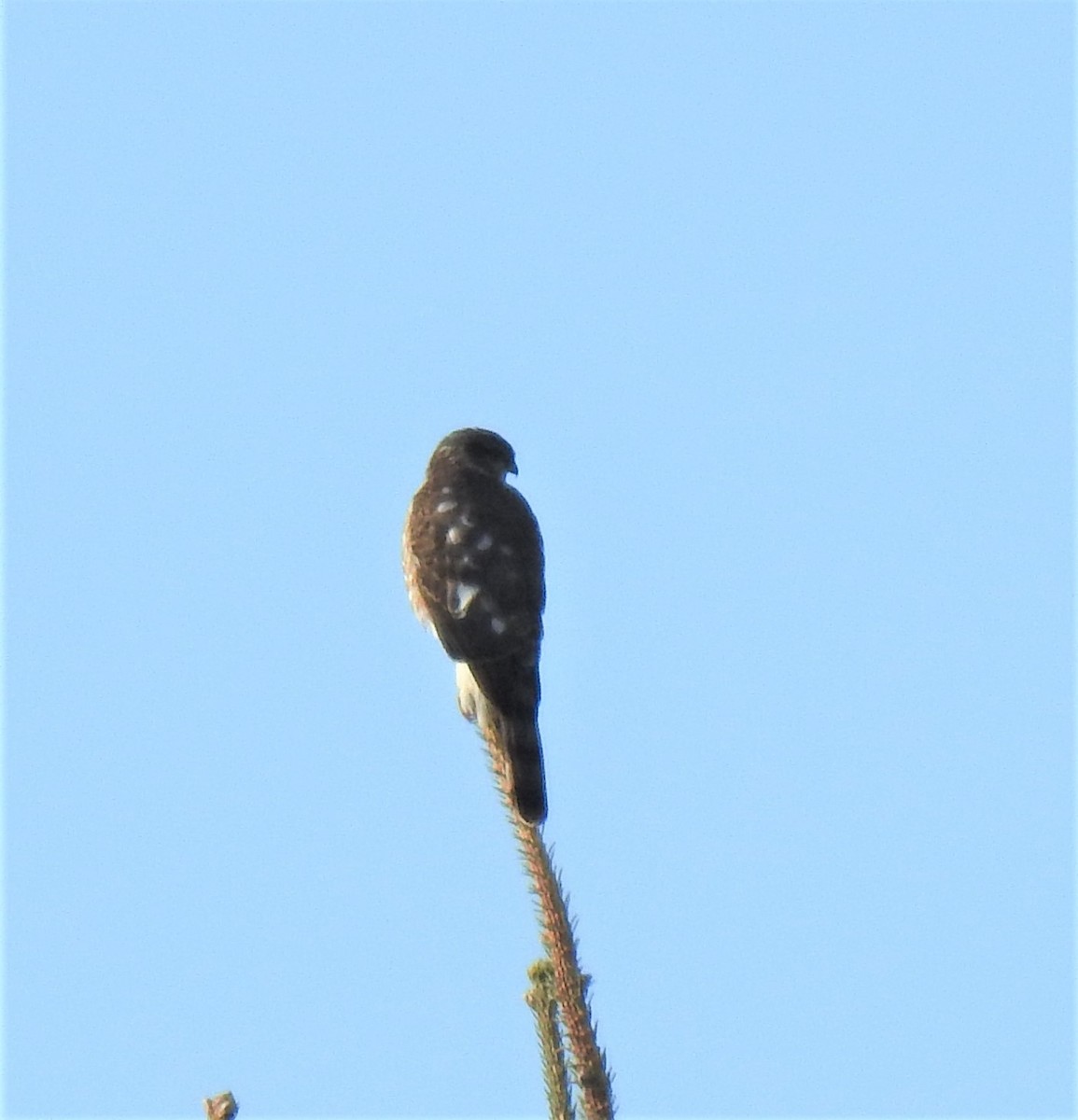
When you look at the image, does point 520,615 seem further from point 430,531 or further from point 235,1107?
point 235,1107

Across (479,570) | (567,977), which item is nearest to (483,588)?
(479,570)

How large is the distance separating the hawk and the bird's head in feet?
0.19

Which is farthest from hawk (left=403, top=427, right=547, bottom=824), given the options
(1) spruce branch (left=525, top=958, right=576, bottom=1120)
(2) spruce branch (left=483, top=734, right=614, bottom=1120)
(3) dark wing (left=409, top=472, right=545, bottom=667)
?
(1) spruce branch (left=525, top=958, right=576, bottom=1120)

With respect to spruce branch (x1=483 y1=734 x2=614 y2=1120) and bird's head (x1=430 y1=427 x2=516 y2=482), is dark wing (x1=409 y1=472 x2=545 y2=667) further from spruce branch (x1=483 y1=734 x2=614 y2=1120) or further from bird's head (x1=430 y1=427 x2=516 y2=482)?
spruce branch (x1=483 y1=734 x2=614 y2=1120)

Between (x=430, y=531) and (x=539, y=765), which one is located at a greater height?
(x=430, y=531)

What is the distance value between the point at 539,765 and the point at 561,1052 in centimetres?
273

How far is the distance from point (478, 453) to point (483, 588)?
1104 mm

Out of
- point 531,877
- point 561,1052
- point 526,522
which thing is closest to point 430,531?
point 526,522

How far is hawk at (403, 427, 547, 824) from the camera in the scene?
7.93 meters

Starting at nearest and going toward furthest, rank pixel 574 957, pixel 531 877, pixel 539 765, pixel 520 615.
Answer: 1. pixel 574 957
2. pixel 531 877
3. pixel 539 765
4. pixel 520 615

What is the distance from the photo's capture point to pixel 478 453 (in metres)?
9.05

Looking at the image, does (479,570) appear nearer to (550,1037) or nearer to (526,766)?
(526,766)

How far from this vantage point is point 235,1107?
12.8 ft

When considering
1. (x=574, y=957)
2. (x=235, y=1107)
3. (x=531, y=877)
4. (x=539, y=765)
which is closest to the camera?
(x=235, y=1107)
